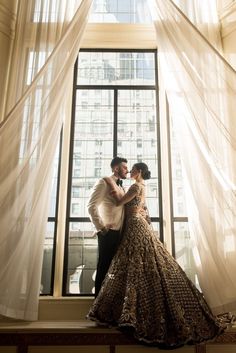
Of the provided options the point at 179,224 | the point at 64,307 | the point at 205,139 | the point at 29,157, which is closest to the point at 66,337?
the point at 64,307

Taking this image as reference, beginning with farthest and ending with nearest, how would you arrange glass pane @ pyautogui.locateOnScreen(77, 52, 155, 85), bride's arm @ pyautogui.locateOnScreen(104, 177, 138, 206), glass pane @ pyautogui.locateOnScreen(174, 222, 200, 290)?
glass pane @ pyautogui.locateOnScreen(77, 52, 155, 85) → glass pane @ pyautogui.locateOnScreen(174, 222, 200, 290) → bride's arm @ pyautogui.locateOnScreen(104, 177, 138, 206)

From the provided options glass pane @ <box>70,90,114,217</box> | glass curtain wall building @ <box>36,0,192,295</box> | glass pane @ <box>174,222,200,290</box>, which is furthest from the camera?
glass pane @ <box>70,90,114,217</box>

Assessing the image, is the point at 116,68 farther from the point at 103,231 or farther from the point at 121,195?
the point at 103,231

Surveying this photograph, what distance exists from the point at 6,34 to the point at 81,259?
100.0 inches

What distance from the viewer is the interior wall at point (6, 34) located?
12.4ft

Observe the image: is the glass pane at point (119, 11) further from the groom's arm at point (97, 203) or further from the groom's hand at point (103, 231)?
the groom's hand at point (103, 231)

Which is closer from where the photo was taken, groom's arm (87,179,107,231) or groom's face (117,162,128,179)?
groom's arm (87,179,107,231)

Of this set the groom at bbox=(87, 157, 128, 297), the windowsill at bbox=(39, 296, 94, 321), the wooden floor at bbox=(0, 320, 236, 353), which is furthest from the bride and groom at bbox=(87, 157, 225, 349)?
the windowsill at bbox=(39, 296, 94, 321)

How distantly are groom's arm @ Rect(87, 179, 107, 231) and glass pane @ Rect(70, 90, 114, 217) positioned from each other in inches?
25.7

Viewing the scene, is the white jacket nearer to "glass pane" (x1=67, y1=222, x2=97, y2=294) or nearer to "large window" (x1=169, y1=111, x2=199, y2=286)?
"glass pane" (x1=67, y1=222, x2=97, y2=294)

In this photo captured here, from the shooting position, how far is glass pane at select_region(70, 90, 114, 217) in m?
3.93

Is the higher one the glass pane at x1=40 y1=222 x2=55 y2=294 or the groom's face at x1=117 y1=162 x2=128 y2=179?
the groom's face at x1=117 y1=162 x2=128 y2=179

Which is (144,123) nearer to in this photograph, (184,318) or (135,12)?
(135,12)

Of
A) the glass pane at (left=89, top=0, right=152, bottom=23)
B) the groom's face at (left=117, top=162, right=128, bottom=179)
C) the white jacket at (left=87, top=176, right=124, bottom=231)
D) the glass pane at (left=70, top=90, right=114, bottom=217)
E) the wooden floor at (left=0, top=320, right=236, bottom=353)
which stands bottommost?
the wooden floor at (left=0, top=320, right=236, bottom=353)
